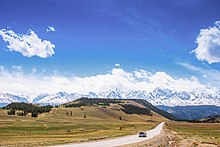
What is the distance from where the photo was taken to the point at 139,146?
67438 mm

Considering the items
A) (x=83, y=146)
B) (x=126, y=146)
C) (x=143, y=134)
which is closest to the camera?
(x=83, y=146)

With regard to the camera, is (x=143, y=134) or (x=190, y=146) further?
(x=143, y=134)

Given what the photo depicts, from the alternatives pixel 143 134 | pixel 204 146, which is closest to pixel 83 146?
pixel 204 146

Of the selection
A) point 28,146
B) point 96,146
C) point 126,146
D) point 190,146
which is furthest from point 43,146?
point 190,146

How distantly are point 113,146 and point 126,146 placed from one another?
10.8ft

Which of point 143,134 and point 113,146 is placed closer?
point 113,146

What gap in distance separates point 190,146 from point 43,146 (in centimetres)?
2896

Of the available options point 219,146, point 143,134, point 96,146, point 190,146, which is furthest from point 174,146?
point 143,134

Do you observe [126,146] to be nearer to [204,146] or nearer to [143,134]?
[204,146]

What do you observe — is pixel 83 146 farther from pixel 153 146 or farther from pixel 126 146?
pixel 153 146

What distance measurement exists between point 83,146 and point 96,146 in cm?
240

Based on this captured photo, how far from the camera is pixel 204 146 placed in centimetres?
6800

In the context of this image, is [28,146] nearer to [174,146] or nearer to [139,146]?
[139,146]

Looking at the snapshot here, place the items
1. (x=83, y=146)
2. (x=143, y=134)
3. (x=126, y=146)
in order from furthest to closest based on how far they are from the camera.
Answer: (x=143, y=134), (x=126, y=146), (x=83, y=146)
